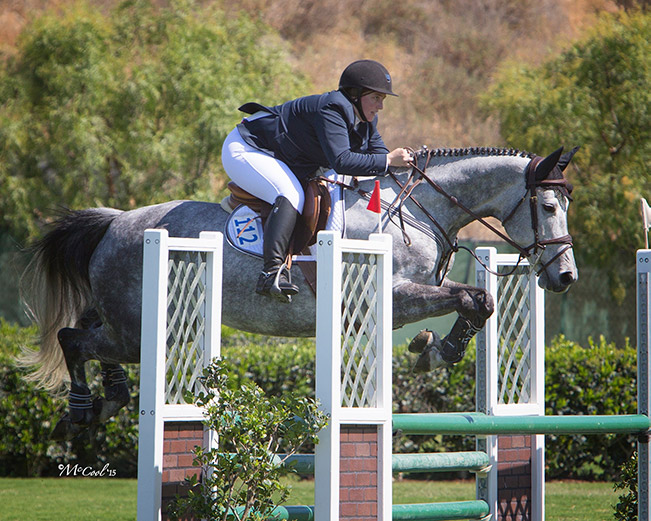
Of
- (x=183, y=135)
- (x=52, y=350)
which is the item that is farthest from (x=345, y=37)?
(x=52, y=350)

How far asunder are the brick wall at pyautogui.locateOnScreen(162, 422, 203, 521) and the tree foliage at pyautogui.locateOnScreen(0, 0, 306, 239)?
6869mm

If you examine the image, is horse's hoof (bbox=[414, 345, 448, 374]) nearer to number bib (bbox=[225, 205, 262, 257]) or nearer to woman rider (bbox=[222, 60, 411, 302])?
woman rider (bbox=[222, 60, 411, 302])

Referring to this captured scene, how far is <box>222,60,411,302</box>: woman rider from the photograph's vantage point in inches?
155

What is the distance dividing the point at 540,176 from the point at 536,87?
27.1 feet

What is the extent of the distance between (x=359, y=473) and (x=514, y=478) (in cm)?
150

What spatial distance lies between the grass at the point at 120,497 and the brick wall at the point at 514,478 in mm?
1255

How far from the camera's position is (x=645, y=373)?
444 cm

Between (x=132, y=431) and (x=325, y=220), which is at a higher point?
(x=325, y=220)

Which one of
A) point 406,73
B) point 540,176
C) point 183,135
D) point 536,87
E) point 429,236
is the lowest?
point 429,236

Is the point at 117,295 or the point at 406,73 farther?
the point at 406,73

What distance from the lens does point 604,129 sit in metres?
11.6

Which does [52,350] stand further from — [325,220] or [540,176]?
[540,176]

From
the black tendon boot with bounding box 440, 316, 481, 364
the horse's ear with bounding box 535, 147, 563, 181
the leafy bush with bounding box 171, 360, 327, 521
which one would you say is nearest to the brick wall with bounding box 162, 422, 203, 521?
the leafy bush with bounding box 171, 360, 327, 521

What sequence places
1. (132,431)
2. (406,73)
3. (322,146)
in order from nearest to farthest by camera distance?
(322,146) → (132,431) → (406,73)
